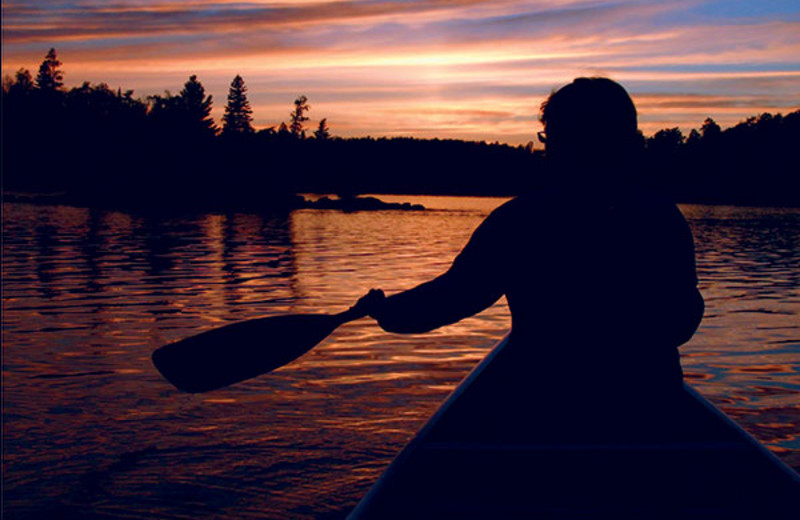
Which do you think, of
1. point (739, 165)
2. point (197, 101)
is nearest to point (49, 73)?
point (197, 101)

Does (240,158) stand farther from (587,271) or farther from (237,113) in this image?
(587,271)

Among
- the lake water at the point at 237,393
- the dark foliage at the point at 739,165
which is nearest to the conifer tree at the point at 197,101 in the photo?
the dark foliage at the point at 739,165

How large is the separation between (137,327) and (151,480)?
6002mm

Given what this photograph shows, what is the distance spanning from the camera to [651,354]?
128 inches

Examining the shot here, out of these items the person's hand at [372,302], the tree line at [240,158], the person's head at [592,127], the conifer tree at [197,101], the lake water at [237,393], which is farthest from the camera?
the conifer tree at [197,101]

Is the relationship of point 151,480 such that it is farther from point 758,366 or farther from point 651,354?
point 758,366

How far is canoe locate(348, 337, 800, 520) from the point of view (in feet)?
10.3

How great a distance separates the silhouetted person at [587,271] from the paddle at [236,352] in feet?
3.45

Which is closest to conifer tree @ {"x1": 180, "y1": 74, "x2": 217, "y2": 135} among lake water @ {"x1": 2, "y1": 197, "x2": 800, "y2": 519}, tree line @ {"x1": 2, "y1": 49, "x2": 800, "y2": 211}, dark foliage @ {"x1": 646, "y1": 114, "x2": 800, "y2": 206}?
tree line @ {"x1": 2, "y1": 49, "x2": 800, "y2": 211}

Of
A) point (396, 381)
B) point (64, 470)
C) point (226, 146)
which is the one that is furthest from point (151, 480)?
point (226, 146)

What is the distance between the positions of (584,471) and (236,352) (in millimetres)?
1856

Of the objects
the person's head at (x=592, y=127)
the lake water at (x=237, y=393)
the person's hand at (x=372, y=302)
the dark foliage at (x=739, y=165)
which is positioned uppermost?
the dark foliage at (x=739, y=165)

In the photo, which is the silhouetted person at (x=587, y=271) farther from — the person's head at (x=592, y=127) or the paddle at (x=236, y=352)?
the paddle at (x=236, y=352)

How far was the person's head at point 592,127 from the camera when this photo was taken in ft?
10.4
